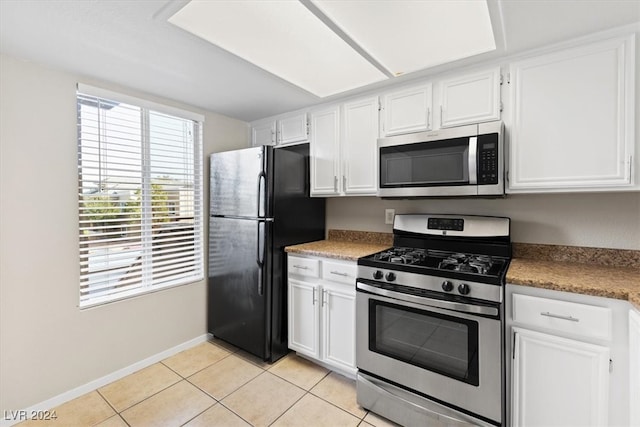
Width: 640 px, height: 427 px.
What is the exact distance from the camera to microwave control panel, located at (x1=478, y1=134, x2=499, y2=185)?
1711mm

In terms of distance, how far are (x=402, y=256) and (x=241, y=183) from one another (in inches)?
56.6

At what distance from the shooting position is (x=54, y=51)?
170cm

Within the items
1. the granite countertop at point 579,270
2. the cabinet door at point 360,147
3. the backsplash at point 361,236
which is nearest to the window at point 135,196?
the backsplash at point 361,236

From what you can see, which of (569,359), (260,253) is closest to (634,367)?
(569,359)

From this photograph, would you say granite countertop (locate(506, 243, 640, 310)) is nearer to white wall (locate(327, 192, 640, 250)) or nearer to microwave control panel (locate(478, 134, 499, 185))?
white wall (locate(327, 192, 640, 250))

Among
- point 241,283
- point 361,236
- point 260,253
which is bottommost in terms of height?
point 241,283

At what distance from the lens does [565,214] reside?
1842 millimetres

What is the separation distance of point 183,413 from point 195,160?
2017 millimetres

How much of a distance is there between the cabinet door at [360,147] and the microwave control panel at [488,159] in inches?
28.5

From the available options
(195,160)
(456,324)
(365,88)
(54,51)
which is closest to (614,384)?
(456,324)

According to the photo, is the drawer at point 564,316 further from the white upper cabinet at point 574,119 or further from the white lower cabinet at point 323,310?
the white lower cabinet at point 323,310

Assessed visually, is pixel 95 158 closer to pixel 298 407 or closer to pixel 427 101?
pixel 298 407

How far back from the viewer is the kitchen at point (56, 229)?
5.69 feet

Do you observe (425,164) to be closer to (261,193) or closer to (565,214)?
(565,214)
